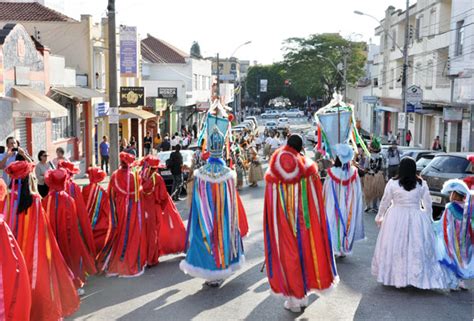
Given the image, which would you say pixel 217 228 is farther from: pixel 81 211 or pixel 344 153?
pixel 344 153

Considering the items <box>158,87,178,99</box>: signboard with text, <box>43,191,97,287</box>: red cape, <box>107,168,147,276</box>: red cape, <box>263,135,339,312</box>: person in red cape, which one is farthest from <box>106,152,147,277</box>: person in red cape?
<box>158,87,178,99</box>: signboard with text

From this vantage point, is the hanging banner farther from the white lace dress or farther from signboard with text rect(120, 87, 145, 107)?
the white lace dress

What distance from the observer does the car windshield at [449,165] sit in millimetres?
12708

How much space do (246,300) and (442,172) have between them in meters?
6.87

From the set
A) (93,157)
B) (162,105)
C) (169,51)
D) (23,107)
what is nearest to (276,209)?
(23,107)

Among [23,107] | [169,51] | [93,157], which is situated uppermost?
[169,51]

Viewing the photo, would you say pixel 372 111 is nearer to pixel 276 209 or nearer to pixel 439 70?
pixel 439 70

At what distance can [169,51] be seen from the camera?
51125 millimetres

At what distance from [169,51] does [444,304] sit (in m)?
45.8

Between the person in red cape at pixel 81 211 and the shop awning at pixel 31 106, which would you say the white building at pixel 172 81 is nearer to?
the shop awning at pixel 31 106

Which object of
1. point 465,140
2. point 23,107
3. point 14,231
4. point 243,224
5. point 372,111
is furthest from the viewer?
point 372,111

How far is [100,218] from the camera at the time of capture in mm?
8938

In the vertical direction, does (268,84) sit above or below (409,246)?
above

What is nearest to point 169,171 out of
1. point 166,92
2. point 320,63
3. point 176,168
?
point 176,168
